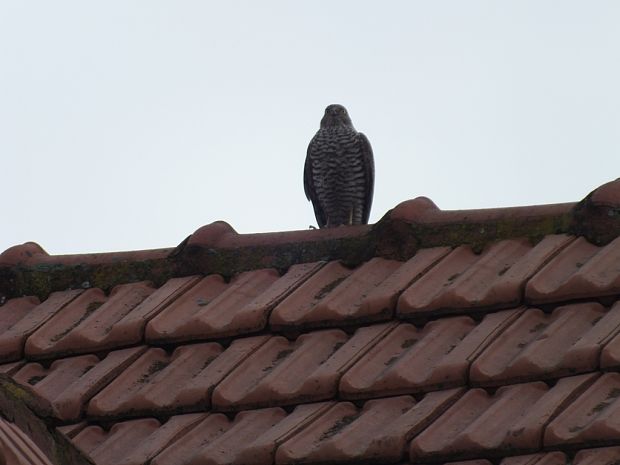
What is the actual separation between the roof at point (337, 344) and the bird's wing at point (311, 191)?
4.13 m

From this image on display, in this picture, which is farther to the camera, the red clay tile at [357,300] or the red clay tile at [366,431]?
the red clay tile at [357,300]

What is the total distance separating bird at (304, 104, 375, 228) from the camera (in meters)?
9.83

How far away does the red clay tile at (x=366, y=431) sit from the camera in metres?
4.35

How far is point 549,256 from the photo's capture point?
495 centimetres

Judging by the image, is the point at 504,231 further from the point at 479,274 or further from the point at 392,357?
the point at 392,357

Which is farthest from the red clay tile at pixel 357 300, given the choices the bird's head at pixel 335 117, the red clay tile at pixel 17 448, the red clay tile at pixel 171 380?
the bird's head at pixel 335 117

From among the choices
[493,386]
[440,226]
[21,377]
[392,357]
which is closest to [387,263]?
[440,226]

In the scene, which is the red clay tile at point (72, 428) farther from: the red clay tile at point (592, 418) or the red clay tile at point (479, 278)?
the red clay tile at point (592, 418)

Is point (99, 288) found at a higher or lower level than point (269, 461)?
higher

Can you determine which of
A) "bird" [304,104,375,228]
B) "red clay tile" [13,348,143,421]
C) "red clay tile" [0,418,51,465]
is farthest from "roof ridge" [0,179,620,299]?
"bird" [304,104,375,228]

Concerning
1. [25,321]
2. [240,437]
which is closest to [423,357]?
[240,437]

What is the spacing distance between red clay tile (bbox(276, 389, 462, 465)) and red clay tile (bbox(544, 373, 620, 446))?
45 cm

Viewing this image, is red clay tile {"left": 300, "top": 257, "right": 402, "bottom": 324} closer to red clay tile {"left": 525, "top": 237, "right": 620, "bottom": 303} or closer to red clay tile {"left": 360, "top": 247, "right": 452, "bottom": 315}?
red clay tile {"left": 360, "top": 247, "right": 452, "bottom": 315}

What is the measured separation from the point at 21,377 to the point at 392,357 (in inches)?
56.1
